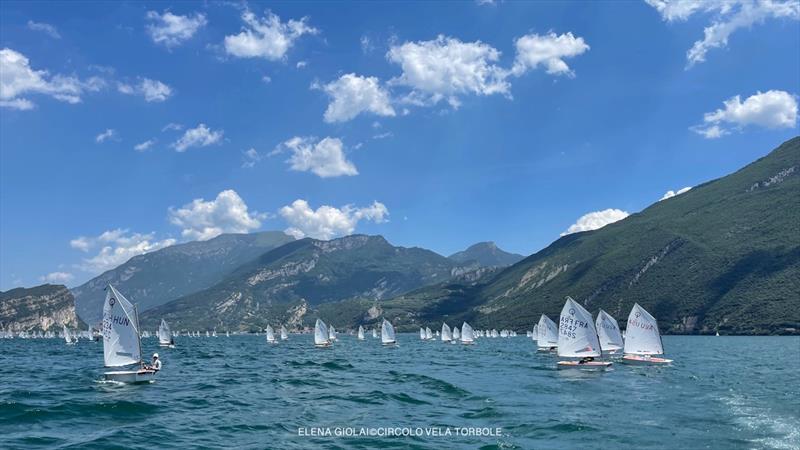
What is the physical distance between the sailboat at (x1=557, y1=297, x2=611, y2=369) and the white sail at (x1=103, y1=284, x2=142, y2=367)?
1742 inches

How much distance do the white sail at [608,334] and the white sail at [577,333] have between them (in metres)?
11.6

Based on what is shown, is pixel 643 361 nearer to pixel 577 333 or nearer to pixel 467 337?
pixel 577 333

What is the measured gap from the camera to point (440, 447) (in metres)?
27.3

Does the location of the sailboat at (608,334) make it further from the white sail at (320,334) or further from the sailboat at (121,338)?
the white sail at (320,334)

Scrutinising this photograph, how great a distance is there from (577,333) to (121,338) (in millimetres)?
47859

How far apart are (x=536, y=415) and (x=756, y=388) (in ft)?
81.8

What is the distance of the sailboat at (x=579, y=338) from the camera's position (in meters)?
66.9

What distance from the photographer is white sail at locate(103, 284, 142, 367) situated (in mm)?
51531

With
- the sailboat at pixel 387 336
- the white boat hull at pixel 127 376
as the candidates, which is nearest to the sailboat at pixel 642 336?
the white boat hull at pixel 127 376

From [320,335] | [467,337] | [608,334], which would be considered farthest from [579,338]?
[467,337]

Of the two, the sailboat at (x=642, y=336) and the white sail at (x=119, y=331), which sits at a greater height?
the white sail at (x=119, y=331)

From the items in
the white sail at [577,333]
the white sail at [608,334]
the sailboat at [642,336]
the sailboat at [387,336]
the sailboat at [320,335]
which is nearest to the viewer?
the white sail at [577,333]

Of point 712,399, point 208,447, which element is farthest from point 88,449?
point 712,399

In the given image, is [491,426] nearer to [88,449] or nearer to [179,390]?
[88,449]
